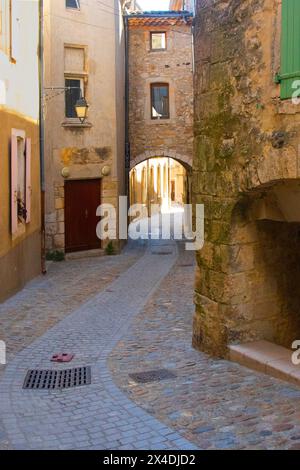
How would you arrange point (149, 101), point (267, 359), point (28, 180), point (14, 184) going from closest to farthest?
point (267, 359)
point (14, 184)
point (28, 180)
point (149, 101)

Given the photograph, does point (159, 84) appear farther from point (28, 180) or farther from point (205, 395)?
point (205, 395)

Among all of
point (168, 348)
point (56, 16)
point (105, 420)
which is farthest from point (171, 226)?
point (105, 420)

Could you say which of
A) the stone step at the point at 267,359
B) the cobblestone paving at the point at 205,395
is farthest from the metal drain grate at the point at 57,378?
the stone step at the point at 267,359

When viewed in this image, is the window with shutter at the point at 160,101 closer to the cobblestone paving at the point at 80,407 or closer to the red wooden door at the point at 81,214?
the red wooden door at the point at 81,214

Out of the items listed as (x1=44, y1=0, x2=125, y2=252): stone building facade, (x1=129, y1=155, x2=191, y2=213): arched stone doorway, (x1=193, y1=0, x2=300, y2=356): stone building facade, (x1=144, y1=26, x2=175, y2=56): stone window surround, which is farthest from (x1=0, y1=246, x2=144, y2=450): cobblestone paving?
(x1=129, y1=155, x2=191, y2=213): arched stone doorway

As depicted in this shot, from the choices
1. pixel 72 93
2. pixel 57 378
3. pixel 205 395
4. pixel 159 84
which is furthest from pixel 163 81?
pixel 205 395

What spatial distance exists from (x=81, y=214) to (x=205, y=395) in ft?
37.0

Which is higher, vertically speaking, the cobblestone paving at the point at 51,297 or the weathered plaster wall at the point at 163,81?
the weathered plaster wall at the point at 163,81

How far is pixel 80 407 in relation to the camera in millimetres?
5312

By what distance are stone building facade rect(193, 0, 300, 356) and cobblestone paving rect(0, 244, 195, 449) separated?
145 cm

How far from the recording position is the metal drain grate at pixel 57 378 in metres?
5.99

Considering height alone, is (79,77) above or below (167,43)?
below

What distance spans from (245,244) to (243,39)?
6.79 feet

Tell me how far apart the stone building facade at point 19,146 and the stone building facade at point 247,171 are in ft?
14.4
